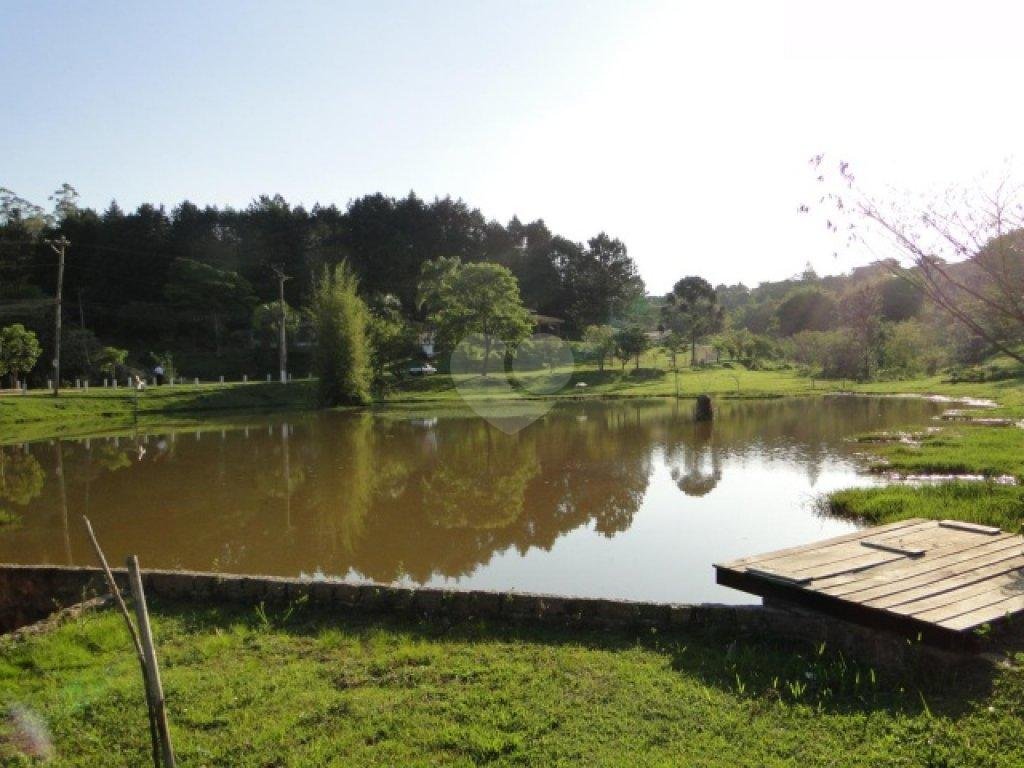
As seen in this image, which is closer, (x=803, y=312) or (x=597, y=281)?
(x=597, y=281)

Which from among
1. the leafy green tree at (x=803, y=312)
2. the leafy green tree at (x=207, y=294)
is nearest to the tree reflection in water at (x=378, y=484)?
the leafy green tree at (x=207, y=294)

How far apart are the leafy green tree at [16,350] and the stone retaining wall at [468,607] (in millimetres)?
28618

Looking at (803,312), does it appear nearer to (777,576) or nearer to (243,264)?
(243,264)

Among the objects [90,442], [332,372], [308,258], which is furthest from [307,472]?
[308,258]

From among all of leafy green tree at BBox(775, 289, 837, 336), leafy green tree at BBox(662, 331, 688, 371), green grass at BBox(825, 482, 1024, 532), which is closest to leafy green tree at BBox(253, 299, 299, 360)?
leafy green tree at BBox(662, 331, 688, 371)

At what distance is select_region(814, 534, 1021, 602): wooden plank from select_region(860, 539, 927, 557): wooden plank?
119 millimetres

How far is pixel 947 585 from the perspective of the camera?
507cm

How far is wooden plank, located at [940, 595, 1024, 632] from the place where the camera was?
4297 mm

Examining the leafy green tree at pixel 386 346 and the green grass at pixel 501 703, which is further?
the leafy green tree at pixel 386 346

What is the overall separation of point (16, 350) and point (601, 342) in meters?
A: 30.4

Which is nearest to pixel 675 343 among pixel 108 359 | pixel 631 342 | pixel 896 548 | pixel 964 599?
pixel 631 342

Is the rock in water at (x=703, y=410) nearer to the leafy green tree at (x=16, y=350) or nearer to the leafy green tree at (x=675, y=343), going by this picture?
the leafy green tree at (x=675, y=343)

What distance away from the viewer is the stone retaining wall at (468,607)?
16.4 ft

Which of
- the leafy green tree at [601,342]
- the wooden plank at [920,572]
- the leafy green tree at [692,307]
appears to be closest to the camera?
the wooden plank at [920,572]
